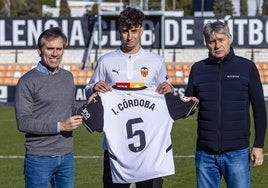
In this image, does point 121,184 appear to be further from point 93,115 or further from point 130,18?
point 130,18

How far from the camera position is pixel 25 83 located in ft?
18.5

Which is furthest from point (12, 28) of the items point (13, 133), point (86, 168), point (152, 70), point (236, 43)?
point (152, 70)

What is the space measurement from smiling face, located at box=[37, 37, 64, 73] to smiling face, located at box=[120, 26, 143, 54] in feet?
1.86

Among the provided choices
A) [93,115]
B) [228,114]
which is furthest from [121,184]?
[228,114]

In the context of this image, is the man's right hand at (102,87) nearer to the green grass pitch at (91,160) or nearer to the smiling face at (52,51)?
the smiling face at (52,51)

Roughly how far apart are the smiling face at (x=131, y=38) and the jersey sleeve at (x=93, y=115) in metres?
0.50

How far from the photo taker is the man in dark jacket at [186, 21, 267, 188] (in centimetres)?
605

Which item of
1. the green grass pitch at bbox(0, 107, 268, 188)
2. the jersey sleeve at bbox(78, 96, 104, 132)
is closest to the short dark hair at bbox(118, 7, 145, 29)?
the jersey sleeve at bbox(78, 96, 104, 132)

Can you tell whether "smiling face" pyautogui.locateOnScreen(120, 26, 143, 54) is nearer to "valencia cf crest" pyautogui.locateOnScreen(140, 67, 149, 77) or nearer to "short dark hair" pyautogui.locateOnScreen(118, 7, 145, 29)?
"short dark hair" pyautogui.locateOnScreen(118, 7, 145, 29)

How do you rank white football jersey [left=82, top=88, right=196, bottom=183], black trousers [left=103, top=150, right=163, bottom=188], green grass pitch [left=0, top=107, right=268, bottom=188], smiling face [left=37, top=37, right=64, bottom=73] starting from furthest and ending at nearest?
1. green grass pitch [left=0, top=107, right=268, bottom=188]
2. black trousers [left=103, top=150, right=163, bottom=188]
3. white football jersey [left=82, top=88, right=196, bottom=183]
4. smiling face [left=37, top=37, right=64, bottom=73]

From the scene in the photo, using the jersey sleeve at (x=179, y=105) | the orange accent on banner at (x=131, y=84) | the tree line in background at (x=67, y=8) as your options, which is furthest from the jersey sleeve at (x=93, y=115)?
the tree line in background at (x=67, y=8)

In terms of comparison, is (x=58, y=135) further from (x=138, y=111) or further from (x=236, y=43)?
(x=236, y=43)

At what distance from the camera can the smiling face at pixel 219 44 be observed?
19.4 feet

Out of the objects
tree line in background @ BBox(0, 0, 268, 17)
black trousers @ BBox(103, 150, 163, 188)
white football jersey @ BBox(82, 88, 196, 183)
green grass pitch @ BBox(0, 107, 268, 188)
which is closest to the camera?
white football jersey @ BBox(82, 88, 196, 183)
